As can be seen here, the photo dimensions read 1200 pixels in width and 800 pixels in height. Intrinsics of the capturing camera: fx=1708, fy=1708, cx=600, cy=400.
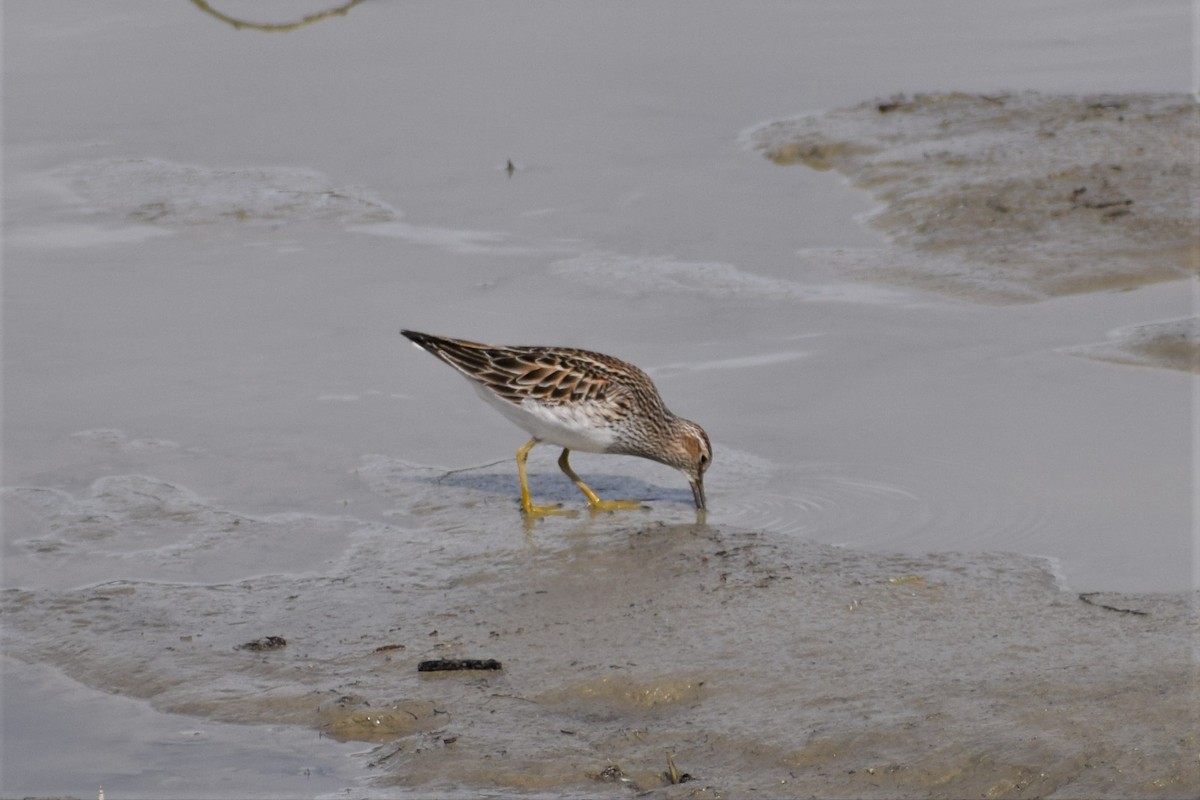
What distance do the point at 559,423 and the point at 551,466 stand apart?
3.06 feet

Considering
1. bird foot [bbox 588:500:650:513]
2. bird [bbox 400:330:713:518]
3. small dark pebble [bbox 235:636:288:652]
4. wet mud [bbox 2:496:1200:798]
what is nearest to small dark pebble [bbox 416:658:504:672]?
wet mud [bbox 2:496:1200:798]

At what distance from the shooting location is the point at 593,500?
8.56 meters

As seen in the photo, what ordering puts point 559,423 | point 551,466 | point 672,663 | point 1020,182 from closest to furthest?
1. point 672,663
2. point 559,423
3. point 551,466
4. point 1020,182

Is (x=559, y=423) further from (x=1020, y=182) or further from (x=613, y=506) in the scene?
(x=1020, y=182)

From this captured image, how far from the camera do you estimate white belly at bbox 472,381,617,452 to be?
8430mm

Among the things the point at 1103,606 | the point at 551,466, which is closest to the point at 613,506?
the point at 551,466

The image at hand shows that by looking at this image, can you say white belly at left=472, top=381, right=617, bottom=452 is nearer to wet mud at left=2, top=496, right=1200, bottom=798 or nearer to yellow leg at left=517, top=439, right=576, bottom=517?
yellow leg at left=517, top=439, right=576, bottom=517

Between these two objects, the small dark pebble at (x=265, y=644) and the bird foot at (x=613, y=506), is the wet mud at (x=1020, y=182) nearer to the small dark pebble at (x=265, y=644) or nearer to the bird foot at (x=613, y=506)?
the bird foot at (x=613, y=506)

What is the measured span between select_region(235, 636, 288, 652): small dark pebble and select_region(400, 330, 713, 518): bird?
6.08ft

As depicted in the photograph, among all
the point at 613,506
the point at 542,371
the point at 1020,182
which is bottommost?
the point at 613,506

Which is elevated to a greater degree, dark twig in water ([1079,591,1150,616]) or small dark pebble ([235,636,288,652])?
small dark pebble ([235,636,288,652])

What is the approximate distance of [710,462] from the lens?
8.33 meters

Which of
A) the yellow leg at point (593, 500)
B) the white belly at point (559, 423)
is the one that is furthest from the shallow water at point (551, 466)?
the white belly at point (559, 423)

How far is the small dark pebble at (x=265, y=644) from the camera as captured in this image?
264 inches
